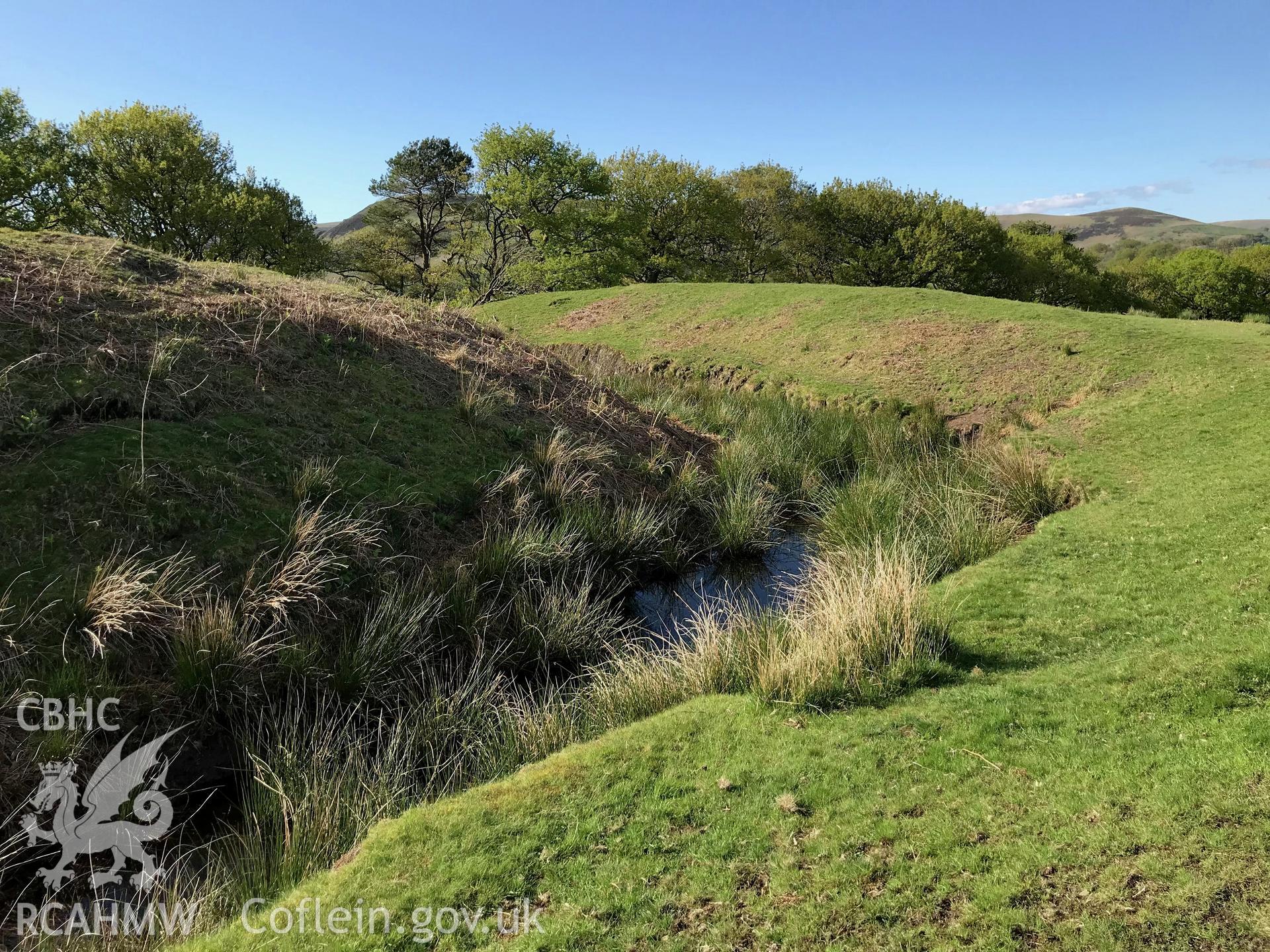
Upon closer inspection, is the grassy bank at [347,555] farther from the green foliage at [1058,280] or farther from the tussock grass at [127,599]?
the green foliage at [1058,280]

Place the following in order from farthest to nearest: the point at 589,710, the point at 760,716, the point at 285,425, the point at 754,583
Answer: the point at 754,583 → the point at 285,425 → the point at 589,710 → the point at 760,716

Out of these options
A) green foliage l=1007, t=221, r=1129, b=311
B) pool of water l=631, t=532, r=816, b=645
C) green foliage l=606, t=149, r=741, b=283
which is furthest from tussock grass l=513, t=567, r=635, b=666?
green foliage l=1007, t=221, r=1129, b=311

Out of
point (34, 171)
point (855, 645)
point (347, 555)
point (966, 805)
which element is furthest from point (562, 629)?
point (34, 171)

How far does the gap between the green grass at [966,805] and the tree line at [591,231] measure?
34124mm

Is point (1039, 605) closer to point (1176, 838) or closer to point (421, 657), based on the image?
point (1176, 838)

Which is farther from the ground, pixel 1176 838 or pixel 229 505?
pixel 229 505

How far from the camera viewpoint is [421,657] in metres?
6.57

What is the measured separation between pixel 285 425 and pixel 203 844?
19.7 feet

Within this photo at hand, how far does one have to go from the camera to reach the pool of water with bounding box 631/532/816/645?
870cm

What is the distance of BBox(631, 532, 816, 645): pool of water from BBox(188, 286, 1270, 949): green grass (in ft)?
8.53

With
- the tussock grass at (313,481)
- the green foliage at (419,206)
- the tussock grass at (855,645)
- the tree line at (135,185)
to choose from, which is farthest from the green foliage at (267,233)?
the tussock grass at (855,645)

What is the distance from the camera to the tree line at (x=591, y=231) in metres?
29.8

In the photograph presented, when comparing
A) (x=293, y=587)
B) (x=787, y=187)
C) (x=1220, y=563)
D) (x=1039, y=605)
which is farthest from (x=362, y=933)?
(x=787, y=187)

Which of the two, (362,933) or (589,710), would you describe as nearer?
(362,933)
